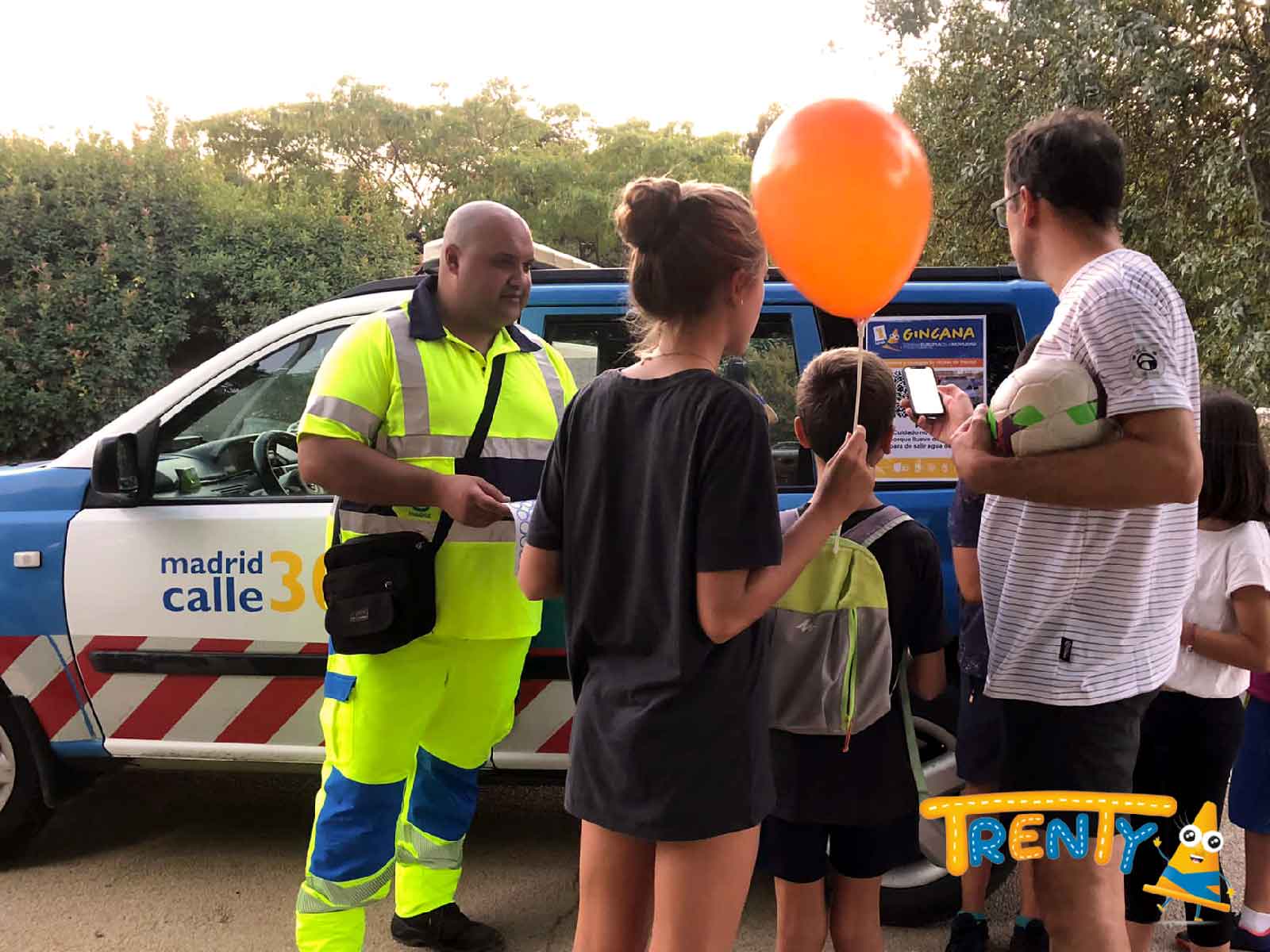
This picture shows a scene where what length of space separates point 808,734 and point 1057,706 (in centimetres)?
51

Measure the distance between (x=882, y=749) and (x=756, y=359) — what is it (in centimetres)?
137

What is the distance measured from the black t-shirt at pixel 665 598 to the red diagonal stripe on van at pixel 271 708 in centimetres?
170

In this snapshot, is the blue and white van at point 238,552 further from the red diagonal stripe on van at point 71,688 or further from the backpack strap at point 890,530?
the backpack strap at point 890,530

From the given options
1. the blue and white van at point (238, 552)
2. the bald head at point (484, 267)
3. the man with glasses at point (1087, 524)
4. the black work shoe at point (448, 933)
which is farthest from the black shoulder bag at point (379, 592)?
the man with glasses at point (1087, 524)

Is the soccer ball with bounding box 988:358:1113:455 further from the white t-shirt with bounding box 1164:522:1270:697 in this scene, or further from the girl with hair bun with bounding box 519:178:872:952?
the white t-shirt with bounding box 1164:522:1270:697

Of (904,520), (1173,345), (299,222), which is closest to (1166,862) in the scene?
(904,520)

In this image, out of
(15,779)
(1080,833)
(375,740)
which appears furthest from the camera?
(15,779)

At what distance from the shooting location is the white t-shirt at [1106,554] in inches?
71.9

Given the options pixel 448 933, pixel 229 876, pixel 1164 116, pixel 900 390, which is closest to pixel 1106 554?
pixel 900 390

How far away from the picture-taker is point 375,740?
255cm

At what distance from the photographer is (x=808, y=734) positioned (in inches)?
87.6

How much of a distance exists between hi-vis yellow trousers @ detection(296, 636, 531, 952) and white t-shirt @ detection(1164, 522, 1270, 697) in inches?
65.7

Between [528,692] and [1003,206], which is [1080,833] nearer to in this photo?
[1003,206]

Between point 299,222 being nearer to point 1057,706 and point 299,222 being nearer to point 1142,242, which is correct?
point 1142,242
